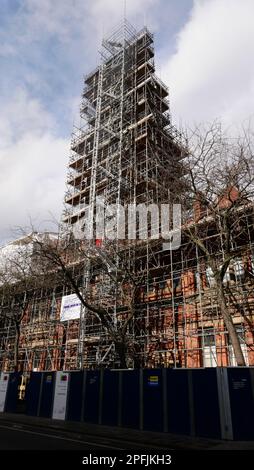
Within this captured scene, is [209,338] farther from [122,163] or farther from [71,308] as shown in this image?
[122,163]

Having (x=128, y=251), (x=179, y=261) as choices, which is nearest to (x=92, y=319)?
(x=128, y=251)

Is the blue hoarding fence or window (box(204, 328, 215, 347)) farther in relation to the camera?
window (box(204, 328, 215, 347))

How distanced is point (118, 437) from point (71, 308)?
1035 cm

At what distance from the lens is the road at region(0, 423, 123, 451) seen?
9.12 metres

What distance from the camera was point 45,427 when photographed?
13.1 meters

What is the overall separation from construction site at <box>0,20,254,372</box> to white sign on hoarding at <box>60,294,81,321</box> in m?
0.22

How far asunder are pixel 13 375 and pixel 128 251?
8737 mm

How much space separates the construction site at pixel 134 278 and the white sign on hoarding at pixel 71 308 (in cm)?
22

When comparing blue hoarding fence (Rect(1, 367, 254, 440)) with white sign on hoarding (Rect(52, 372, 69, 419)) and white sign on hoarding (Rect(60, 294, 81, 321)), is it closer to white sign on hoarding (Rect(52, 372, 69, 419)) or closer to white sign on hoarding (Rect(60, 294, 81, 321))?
white sign on hoarding (Rect(52, 372, 69, 419))

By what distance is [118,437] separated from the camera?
1076cm

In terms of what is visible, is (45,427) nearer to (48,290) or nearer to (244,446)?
(244,446)

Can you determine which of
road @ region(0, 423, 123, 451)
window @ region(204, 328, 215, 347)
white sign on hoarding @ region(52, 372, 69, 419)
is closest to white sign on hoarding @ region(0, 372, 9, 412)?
white sign on hoarding @ region(52, 372, 69, 419)

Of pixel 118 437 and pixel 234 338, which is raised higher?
pixel 234 338

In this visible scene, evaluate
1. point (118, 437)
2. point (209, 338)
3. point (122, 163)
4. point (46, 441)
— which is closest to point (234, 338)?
point (118, 437)
